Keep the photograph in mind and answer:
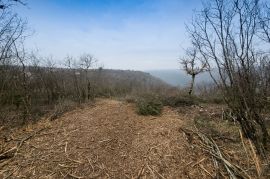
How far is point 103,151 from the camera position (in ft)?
13.9

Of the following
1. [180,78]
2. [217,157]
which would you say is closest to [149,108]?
[217,157]

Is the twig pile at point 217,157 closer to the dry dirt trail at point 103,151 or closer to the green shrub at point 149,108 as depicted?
the dry dirt trail at point 103,151

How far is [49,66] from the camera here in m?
13.2

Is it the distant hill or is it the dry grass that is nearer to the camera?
the dry grass

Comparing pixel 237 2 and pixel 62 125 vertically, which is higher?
pixel 237 2

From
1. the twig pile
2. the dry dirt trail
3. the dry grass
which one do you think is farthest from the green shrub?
the twig pile

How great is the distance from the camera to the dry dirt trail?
370 centimetres

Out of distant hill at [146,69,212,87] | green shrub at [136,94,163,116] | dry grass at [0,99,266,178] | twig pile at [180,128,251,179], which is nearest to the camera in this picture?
twig pile at [180,128,251,179]

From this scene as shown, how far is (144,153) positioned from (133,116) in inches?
88.5

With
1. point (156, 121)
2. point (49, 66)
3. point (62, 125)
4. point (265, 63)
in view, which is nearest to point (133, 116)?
point (156, 121)

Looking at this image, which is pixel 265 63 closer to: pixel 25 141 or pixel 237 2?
pixel 237 2

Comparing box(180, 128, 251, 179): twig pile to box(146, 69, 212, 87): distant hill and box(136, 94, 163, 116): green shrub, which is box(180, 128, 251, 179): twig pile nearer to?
box(136, 94, 163, 116): green shrub

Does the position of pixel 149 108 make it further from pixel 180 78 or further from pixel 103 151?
pixel 180 78

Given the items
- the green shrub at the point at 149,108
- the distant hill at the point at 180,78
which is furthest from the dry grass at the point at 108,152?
the distant hill at the point at 180,78
